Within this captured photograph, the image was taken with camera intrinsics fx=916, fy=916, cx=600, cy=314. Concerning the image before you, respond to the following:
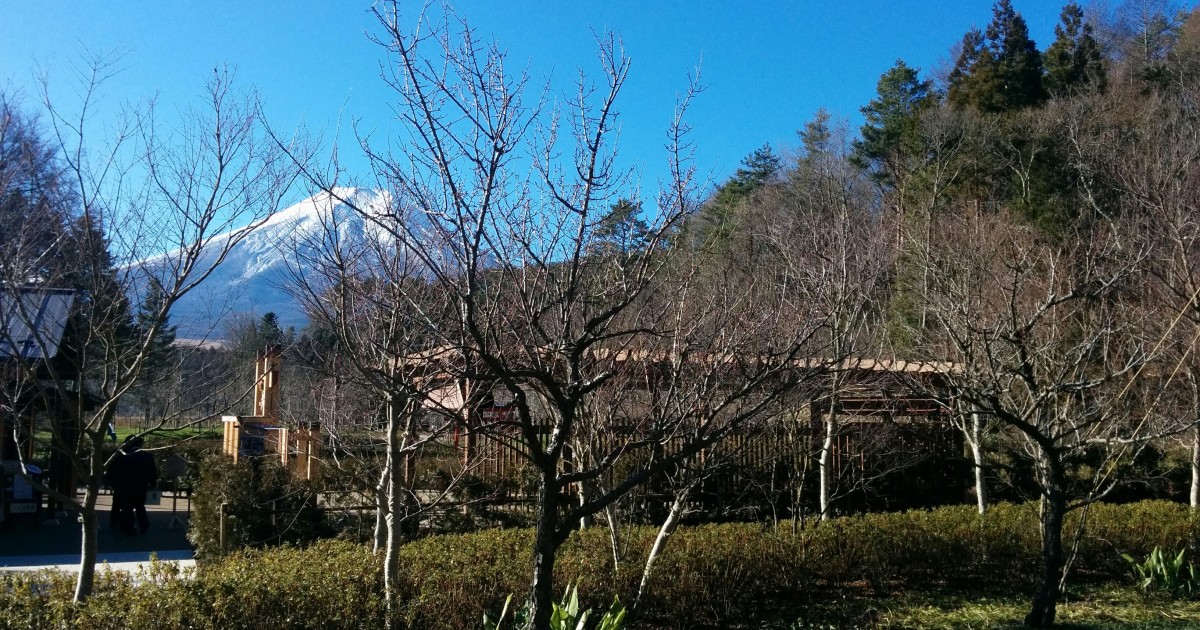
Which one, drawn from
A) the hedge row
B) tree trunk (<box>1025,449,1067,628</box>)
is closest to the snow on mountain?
the hedge row

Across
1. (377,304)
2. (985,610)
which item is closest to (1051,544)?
(985,610)

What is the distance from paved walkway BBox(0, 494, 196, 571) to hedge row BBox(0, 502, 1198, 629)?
174 inches

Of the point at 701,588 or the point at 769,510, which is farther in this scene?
the point at 769,510

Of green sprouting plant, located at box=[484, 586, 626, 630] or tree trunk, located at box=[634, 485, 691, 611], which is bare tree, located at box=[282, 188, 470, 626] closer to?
green sprouting plant, located at box=[484, 586, 626, 630]

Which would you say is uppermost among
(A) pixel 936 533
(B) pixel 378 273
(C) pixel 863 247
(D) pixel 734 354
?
(C) pixel 863 247

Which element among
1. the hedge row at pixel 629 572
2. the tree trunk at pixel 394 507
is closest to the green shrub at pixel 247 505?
the hedge row at pixel 629 572

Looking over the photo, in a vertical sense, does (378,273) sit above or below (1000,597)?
above

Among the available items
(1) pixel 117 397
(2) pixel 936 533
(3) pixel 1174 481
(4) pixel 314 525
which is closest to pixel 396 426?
(1) pixel 117 397

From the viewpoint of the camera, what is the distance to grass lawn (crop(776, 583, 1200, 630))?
7684 millimetres

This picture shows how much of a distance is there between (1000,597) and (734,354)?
499cm

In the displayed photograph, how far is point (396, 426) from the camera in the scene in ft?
19.2

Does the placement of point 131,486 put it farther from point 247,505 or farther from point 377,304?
point 377,304

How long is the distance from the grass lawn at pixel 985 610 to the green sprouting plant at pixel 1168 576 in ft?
0.47

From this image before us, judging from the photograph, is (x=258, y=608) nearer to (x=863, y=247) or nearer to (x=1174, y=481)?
(x=863, y=247)
